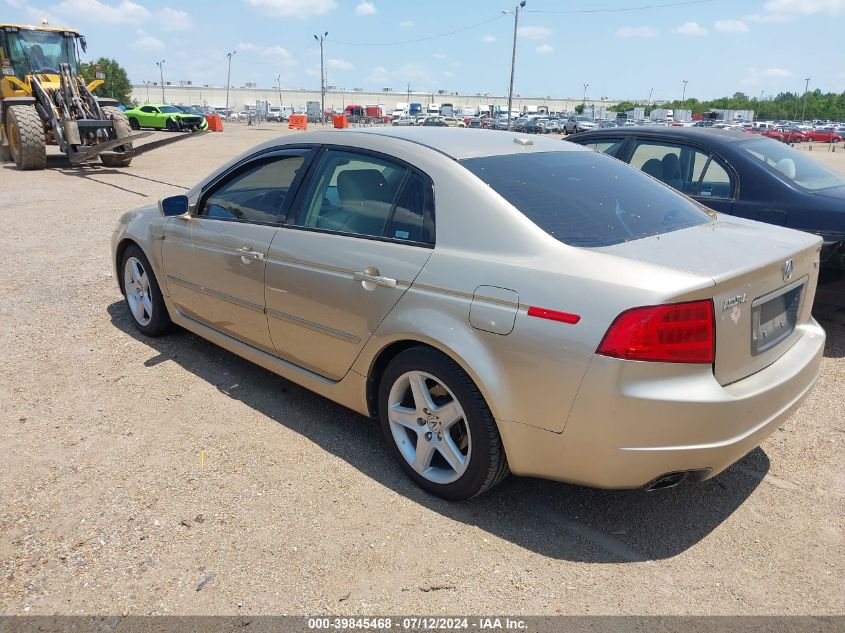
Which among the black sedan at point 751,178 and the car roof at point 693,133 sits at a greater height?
the car roof at point 693,133

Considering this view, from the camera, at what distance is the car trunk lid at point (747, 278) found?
2.46 meters

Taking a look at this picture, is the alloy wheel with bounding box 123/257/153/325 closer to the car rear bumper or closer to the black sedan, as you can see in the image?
the car rear bumper

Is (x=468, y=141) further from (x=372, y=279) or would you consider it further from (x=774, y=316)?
(x=774, y=316)

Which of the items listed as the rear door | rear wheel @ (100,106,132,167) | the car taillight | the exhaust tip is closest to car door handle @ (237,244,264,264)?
the car taillight

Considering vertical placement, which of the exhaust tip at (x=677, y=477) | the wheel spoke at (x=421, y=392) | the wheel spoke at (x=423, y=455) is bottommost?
the wheel spoke at (x=423, y=455)

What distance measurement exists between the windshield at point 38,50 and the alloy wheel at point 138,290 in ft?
48.5

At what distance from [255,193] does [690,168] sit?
3.88 metres

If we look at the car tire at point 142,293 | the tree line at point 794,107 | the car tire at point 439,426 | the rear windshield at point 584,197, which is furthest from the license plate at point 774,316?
the tree line at point 794,107

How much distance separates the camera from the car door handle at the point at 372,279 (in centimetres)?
296

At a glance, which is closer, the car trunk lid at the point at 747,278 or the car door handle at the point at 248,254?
the car trunk lid at the point at 747,278

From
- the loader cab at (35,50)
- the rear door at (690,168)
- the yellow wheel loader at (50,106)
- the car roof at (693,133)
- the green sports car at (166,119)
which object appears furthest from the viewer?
the green sports car at (166,119)

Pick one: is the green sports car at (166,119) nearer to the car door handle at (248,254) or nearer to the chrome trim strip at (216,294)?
the chrome trim strip at (216,294)

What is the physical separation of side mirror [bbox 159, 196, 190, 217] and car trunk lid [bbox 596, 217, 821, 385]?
292 centimetres

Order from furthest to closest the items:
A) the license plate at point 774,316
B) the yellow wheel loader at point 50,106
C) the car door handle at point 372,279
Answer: the yellow wheel loader at point 50,106
the car door handle at point 372,279
the license plate at point 774,316
